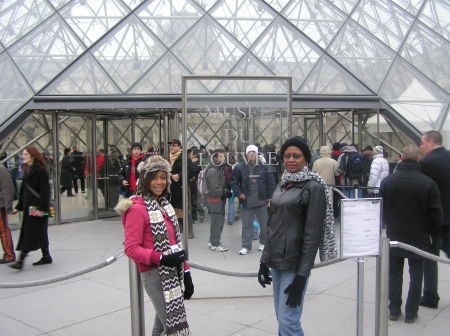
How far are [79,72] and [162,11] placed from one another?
2.55 metres

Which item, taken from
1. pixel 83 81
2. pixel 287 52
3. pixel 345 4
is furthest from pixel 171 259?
pixel 345 4

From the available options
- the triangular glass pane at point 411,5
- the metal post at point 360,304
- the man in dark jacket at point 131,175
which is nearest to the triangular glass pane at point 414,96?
the triangular glass pane at point 411,5

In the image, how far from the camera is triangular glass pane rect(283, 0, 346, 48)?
11203 mm

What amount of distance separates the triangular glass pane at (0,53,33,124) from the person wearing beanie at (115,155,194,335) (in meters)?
6.88

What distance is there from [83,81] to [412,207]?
23.7ft

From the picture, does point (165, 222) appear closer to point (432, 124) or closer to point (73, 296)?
point (73, 296)

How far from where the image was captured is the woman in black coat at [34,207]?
22.6ft

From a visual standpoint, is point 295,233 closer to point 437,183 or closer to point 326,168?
point 437,183

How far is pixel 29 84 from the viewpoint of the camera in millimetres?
9672

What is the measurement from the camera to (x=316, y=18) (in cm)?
1152

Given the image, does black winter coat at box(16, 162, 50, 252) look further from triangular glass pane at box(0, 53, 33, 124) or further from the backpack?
the backpack

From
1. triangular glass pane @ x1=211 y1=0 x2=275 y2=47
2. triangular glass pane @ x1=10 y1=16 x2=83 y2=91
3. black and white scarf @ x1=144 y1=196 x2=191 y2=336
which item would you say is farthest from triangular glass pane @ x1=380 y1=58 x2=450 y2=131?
black and white scarf @ x1=144 y1=196 x2=191 y2=336

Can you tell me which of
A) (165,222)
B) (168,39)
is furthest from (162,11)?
(165,222)

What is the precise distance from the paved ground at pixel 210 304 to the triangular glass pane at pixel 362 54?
5.07 meters
